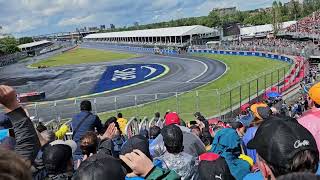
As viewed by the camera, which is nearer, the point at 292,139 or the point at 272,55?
the point at 292,139

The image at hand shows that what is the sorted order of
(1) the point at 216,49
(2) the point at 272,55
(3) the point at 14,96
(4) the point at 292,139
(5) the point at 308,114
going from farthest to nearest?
(1) the point at 216,49, (2) the point at 272,55, (5) the point at 308,114, (3) the point at 14,96, (4) the point at 292,139

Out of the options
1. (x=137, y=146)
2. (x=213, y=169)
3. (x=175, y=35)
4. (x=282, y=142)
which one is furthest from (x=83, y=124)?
(x=175, y=35)

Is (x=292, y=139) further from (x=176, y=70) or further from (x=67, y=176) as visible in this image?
(x=176, y=70)

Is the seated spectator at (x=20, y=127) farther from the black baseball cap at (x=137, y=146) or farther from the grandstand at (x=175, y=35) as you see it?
the grandstand at (x=175, y=35)

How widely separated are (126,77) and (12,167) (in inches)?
2221

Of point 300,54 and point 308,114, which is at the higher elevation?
point 308,114

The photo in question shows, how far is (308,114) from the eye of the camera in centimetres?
484

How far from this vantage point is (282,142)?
3066mm

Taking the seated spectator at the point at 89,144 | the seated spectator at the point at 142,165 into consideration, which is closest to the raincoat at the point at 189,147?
the seated spectator at the point at 89,144

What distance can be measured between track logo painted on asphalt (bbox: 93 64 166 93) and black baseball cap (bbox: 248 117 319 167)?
45121 mm

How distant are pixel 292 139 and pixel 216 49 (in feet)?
256

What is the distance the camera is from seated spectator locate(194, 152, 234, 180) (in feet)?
14.7

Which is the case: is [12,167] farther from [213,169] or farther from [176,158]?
[176,158]

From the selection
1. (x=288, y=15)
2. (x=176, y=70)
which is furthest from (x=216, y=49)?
(x=288, y=15)
